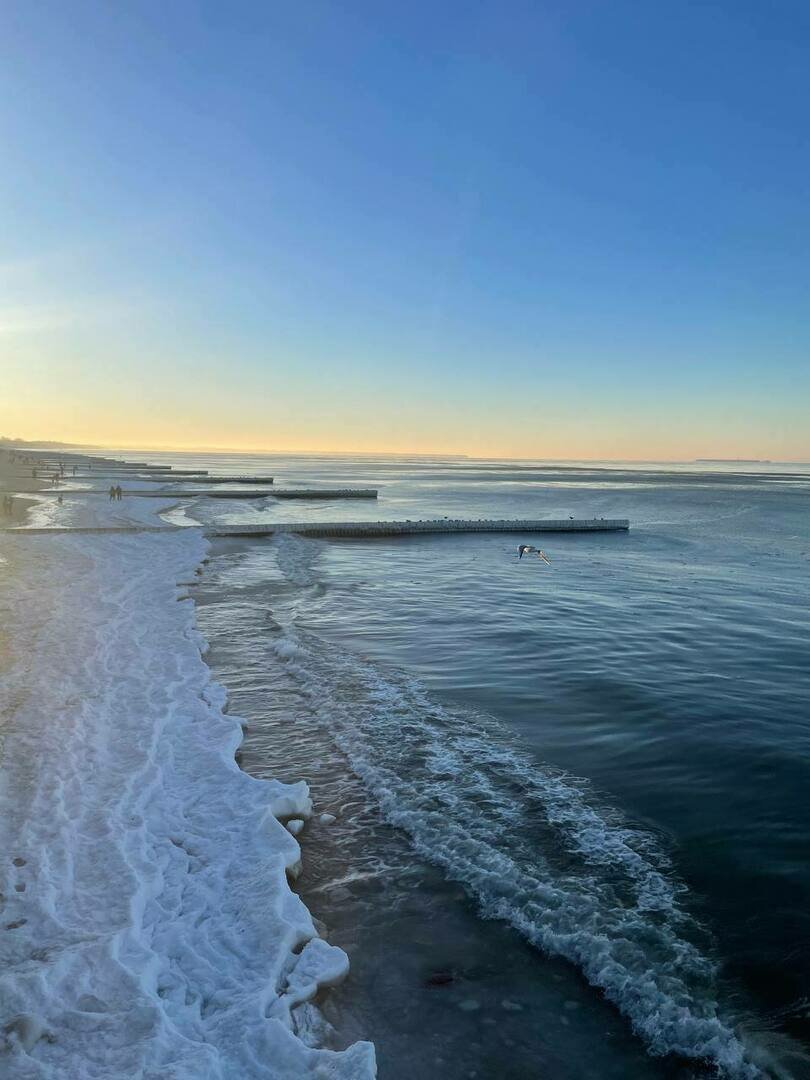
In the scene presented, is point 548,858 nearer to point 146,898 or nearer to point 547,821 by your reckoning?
point 547,821

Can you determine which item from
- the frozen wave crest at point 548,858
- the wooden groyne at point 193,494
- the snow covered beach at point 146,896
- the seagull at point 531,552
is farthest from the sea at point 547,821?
the wooden groyne at point 193,494

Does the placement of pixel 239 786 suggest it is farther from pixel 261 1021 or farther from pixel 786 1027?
pixel 786 1027

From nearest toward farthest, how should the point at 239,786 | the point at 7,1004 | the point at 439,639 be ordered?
1. the point at 7,1004
2. the point at 239,786
3. the point at 439,639

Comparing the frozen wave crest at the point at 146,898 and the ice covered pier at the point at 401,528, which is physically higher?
the ice covered pier at the point at 401,528

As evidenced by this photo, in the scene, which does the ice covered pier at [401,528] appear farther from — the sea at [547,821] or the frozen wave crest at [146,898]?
the frozen wave crest at [146,898]

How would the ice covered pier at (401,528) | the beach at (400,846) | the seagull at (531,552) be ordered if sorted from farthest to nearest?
the ice covered pier at (401,528) < the seagull at (531,552) < the beach at (400,846)

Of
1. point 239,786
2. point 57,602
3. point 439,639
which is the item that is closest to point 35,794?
point 239,786

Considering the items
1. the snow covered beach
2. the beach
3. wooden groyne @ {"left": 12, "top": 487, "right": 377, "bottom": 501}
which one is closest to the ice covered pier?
the beach
